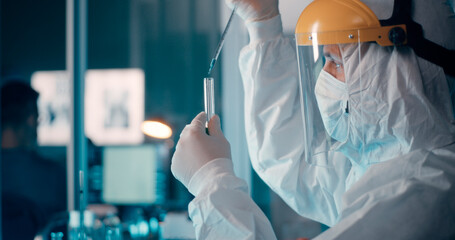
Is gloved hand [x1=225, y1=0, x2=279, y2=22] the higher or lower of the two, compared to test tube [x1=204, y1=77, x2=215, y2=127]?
higher

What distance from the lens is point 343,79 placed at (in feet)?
3.83

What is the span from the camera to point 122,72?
387 cm

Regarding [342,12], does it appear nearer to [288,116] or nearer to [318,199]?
[288,116]

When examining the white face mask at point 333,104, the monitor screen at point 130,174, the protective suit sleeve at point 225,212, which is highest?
the white face mask at point 333,104

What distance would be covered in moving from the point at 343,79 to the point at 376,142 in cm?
16

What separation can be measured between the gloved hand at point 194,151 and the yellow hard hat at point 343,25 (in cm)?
32

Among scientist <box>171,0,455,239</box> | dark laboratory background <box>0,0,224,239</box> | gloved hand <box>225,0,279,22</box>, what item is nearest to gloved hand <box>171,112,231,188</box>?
scientist <box>171,0,455,239</box>

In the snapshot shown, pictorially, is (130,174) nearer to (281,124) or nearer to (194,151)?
(281,124)

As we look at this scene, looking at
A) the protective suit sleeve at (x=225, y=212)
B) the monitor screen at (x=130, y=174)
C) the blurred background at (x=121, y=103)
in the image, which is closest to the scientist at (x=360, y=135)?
the protective suit sleeve at (x=225, y=212)

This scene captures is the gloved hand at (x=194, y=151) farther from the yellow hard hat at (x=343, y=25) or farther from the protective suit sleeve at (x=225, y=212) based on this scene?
the yellow hard hat at (x=343, y=25)

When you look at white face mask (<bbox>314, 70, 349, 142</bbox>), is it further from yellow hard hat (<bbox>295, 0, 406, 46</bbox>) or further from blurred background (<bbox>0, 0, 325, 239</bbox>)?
blurred background (<bbox>0, 0, 325, 239</bbox>)

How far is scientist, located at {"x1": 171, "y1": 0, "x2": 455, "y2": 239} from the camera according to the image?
965 millimetres

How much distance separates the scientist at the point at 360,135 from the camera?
0.96 metres

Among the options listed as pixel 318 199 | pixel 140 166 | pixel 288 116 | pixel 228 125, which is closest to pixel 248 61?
pixel 288 116
